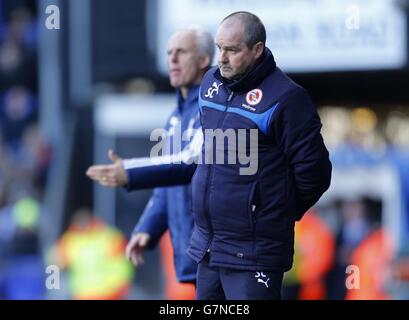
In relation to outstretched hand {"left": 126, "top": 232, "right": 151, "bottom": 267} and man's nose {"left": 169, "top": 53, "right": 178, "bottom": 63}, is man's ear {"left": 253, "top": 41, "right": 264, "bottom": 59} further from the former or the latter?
outstretched hand {"left": 126, "top": 232, "right": 151, "bottom": 267}

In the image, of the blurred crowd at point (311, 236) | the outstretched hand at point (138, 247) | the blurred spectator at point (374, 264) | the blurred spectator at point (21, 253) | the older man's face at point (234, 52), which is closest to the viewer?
the older man's face at point (234, 52)

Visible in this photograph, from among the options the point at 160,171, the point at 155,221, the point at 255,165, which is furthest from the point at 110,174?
the point at 255,165

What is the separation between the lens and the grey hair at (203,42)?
6508 mm

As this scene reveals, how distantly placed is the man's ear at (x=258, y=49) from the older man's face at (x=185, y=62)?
961 mm

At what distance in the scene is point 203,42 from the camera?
21.4 feet

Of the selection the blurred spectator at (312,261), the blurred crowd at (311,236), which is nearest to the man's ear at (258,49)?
the blurred crowd at (311,236)

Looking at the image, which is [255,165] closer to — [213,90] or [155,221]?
[213,90]

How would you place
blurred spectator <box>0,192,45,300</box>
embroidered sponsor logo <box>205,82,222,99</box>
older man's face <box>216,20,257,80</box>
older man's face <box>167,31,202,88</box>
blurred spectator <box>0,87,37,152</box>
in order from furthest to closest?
blurred spectator <box>0,87,37,152</box>
blurred spectator <box>0,192,45,300</box>
older man's face <box>167,31,202,88</box>
embroidered sponsor logo <box>205,82,222,99</box>
older man's face <box>216,20,257,80</box>

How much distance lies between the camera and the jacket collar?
18.1 ft

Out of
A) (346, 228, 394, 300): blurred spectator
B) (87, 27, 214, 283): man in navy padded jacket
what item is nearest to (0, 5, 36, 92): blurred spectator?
(346, 228, 394, 300): blurred spectator

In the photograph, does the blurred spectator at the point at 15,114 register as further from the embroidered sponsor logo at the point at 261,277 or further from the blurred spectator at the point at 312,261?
the embroidered sponsor logo at the point at 261,277

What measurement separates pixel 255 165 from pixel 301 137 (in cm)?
24
